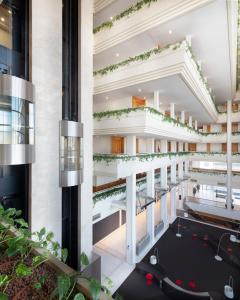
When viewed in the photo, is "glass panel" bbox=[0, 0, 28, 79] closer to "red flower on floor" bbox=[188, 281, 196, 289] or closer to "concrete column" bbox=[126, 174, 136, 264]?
"concrete column" bbox=[126, 174, 136, 264]

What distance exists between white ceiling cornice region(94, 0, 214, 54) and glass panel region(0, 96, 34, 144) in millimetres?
5986

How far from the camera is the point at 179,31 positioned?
26.3 ft

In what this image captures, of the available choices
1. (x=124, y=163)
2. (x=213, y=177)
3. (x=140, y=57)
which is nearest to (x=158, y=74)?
(x=140, y=57)

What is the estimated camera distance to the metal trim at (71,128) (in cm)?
718

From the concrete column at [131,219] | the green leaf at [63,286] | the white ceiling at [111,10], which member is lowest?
the concrete column at [131,219]

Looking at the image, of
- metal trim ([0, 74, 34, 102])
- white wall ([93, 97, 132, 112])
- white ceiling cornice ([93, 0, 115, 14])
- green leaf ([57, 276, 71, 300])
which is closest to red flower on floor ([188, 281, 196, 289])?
green leaf ([57, 276, 71, 300])

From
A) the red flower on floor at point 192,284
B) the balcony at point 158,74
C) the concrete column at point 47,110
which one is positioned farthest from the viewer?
the red flower on floor at point 192,284

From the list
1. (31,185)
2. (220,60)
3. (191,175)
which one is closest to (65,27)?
(31,185)

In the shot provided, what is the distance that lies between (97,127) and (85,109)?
2.56 m

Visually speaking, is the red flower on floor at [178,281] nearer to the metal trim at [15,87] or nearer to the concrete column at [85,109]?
the concrete column at [85,109]

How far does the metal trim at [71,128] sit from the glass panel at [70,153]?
202 millimetres

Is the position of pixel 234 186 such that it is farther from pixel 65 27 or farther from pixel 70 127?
pixel 65 27

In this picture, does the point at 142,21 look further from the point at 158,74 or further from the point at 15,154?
the point at 15,154

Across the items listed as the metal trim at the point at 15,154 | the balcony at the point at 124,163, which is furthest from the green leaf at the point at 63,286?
the balcony at the point at 124,163
